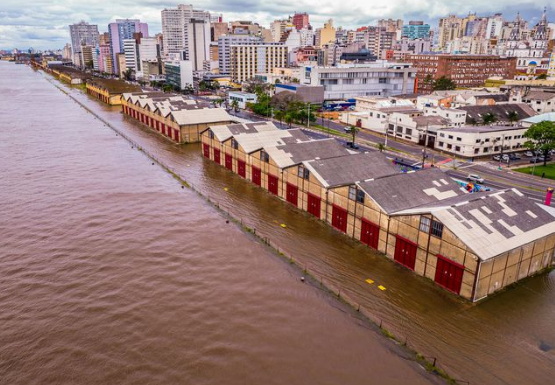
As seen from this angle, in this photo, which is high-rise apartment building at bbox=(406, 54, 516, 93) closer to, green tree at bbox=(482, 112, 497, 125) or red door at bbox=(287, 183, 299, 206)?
green tree at bbox=(482, 112, 497, 125)

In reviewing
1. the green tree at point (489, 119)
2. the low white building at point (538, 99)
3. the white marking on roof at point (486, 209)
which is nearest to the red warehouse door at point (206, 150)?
the white marking on roof at point (486, 209)

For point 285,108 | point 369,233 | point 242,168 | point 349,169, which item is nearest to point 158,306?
point 369,233

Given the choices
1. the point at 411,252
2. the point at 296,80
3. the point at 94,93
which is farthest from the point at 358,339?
the point at 94,93

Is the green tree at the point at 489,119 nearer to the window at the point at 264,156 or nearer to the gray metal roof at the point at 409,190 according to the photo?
the gray metal roof at the point at 409,190

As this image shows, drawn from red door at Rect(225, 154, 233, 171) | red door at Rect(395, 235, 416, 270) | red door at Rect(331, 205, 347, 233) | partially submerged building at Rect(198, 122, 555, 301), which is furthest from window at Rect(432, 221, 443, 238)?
red door at Rect(225, 154, 233, 171)

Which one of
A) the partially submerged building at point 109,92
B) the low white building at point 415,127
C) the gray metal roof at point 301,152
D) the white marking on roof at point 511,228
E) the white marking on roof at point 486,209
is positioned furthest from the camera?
the partially submerged building at point 109,92

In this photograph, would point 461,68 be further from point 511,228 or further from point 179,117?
point 511,228
